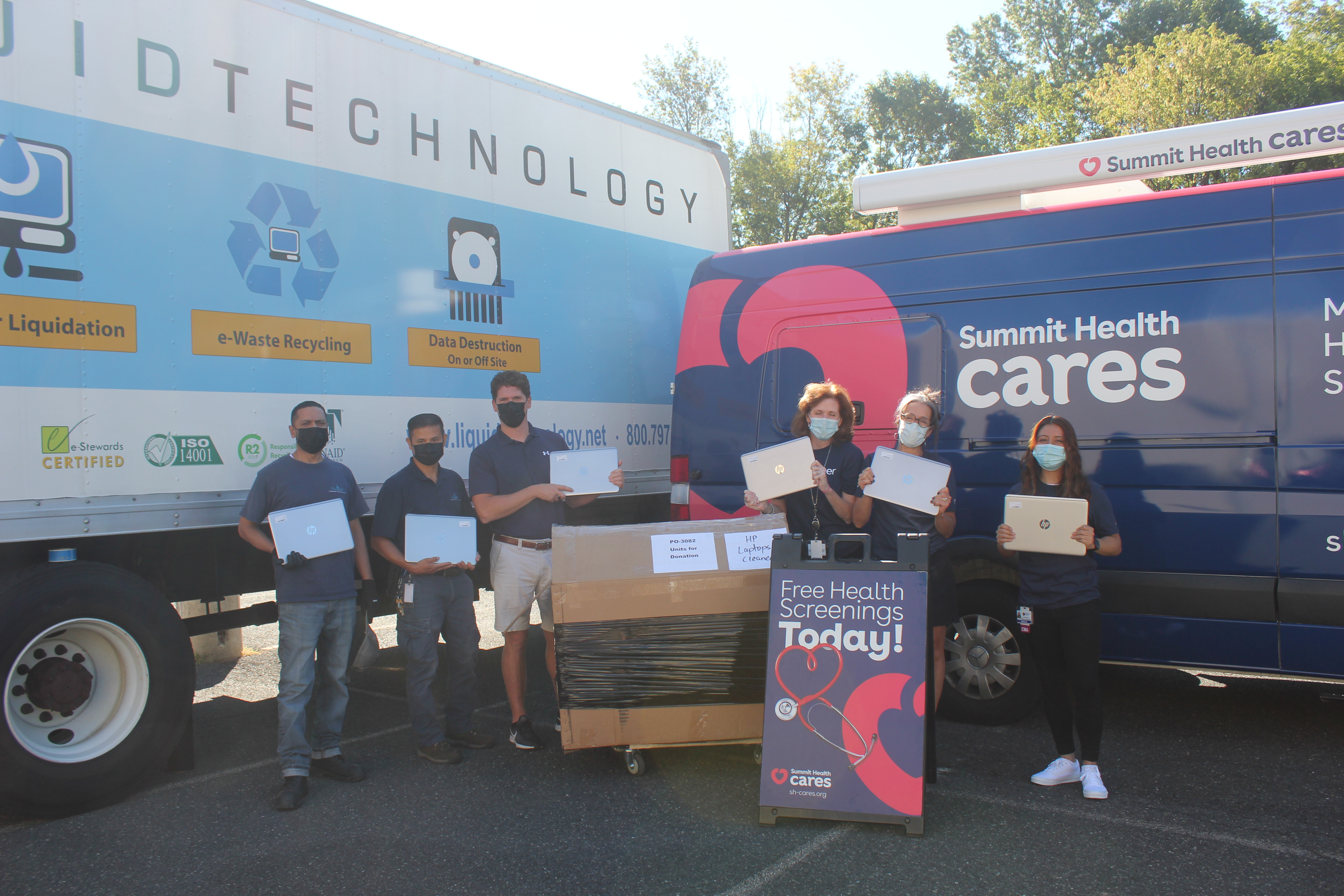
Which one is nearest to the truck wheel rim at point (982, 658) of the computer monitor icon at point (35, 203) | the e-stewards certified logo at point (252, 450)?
the e-stewards certified logo at point (252, 450)

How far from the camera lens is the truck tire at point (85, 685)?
361cm

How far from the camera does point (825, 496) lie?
13.3ft

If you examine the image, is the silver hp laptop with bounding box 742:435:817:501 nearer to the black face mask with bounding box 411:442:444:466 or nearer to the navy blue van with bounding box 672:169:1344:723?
the navy blue van with bounding box 672:169:1344:723

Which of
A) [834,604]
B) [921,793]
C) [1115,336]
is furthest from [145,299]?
[1115,336]

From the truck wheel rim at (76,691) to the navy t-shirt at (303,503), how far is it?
2.25 ft

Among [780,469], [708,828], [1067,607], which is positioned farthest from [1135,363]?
[708,828]

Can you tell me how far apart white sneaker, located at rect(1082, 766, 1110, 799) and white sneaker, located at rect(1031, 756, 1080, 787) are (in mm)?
108

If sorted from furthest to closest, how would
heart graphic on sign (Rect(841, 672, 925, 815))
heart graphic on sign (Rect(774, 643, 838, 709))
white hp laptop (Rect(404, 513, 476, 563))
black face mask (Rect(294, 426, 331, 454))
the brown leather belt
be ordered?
the brown leather belt, white hp laptop (Rect(404, 513, 476, 563)), black face mask (Rect(294, 426, 331, 454)), heart graphic on sign (Rect(774, 643, 838, 709)), heart graphic on sign (Rect(841, 672, 925, 815))

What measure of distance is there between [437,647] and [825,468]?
6.86 ft

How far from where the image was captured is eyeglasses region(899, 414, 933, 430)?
13.2 feet

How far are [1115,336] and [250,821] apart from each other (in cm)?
A: 444

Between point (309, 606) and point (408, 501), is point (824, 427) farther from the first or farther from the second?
point (309, 606)

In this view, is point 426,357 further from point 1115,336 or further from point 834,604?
point 1115,336

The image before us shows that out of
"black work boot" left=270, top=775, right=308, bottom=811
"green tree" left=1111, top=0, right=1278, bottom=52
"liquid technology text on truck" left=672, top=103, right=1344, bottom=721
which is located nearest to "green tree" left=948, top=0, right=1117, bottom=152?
"green tree" left=1111, top=0, right=1278, bottom=52
